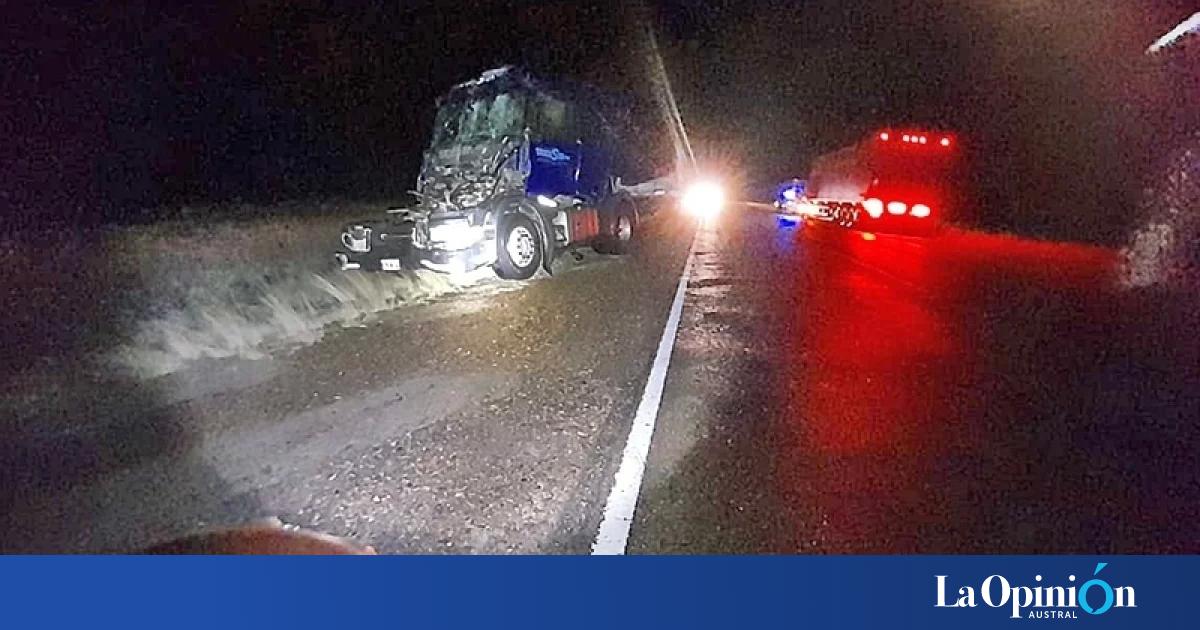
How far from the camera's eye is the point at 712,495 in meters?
3.74

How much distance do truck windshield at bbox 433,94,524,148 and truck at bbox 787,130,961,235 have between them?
3506mm

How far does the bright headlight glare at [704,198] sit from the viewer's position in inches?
405

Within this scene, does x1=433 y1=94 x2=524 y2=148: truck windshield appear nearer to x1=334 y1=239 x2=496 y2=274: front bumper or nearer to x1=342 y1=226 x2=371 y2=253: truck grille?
x1=334 y1=239 x2=496 y2=274: front bumper

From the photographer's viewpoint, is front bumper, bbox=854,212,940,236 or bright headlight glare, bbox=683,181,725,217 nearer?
bright headlight glare, bbox=683,181,725,217

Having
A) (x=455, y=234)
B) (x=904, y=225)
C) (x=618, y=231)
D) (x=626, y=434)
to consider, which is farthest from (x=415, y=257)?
(x=904, y=225)

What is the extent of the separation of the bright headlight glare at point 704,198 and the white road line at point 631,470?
447cm

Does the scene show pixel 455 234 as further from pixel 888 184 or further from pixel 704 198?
pixel 888 184

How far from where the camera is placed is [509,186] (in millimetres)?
6699

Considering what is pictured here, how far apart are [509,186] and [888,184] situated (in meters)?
7.01

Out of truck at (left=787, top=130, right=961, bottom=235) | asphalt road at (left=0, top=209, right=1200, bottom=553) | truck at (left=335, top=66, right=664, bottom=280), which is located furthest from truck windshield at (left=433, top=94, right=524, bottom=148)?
truck at (left=787, top=130, right=961, bottom=235)

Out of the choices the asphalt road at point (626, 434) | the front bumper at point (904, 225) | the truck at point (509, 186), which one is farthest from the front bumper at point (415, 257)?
the front bumper at point (904, 225)

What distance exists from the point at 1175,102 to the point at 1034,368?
4.31 ft

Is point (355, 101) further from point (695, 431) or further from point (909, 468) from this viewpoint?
point (909, 468)

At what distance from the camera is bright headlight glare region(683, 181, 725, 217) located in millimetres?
10297
